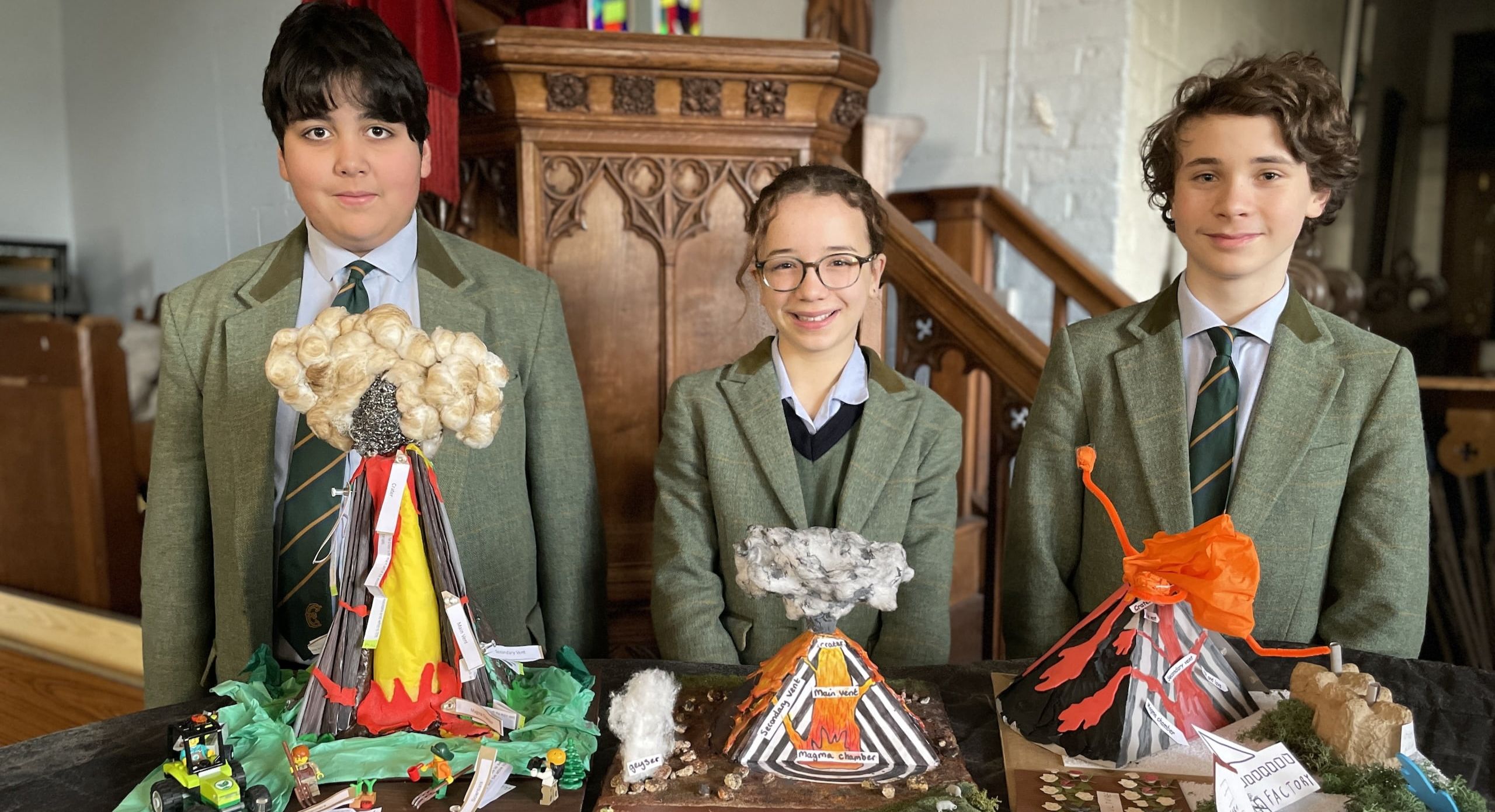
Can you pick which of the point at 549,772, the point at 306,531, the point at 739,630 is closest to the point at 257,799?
the point at 549,772

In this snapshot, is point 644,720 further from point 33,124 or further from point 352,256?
point 33,124

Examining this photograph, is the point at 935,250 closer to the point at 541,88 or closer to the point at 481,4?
the point at 541,88

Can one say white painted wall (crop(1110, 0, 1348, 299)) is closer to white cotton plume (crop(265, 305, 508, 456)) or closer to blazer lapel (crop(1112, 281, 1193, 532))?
blazer lapel (crop(1112, 281, 1193, 532))

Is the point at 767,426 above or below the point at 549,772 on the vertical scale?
above

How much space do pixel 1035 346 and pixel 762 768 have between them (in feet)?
5.03

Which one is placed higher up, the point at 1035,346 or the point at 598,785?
the point at 1035,346

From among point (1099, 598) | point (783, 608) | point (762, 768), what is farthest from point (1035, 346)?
point (762, 768)

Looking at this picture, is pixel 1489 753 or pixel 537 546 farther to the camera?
pixel 537 546

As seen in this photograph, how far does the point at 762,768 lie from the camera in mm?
952

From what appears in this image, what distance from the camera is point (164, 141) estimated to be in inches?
175

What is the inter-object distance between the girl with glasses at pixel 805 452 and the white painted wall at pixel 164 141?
2.01 meters

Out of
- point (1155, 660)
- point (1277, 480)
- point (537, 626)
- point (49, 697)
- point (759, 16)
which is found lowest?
point (49, 697)

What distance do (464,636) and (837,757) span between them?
41cm

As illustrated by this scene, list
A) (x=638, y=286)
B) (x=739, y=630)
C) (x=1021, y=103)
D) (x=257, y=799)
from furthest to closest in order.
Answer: (x=1021, y=103) → (x=638, y=286) → (x=739, y=630) → (x=257, y=799)
